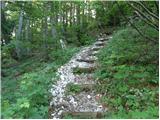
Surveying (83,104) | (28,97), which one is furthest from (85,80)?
(28,97)

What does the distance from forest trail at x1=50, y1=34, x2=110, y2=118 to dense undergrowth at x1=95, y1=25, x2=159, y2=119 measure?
26cm

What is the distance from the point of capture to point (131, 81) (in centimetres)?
868

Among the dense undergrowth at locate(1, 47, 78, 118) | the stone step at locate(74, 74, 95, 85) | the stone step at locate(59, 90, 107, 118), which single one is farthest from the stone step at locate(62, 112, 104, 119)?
the stone step at locate(74, 74, 95, 85)

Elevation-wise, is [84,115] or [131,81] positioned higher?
[131,81]

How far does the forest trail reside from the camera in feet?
23.6

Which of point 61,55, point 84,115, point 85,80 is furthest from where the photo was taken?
point 61,55

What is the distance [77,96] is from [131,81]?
163 cm

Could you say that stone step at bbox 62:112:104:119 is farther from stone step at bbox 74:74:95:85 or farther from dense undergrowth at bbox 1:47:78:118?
stone step at bbox 74:74:95:85

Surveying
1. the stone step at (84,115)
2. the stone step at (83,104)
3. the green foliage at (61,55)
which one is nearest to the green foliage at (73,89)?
the stone step at (83,104)

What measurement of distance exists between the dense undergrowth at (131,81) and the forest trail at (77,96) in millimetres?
259

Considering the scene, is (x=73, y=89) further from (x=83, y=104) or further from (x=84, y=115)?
(x=84, y=115)

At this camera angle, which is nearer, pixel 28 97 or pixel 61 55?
pixel 28 97

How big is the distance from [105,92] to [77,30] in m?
14.2

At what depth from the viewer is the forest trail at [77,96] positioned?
7194mm
